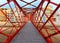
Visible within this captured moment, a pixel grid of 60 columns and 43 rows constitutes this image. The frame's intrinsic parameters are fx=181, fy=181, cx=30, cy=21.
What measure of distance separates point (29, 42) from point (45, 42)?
739 mm

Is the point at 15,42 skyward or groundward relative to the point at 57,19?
skyward

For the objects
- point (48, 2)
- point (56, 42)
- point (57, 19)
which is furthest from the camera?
point (57, 19)

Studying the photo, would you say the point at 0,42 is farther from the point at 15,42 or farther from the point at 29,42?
the point at 29,42

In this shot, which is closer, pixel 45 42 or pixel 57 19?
pixel 45 42

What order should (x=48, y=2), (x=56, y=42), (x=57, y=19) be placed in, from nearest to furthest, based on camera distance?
(x=48, y=2) → (x=56, y=42) → (x=57, y=19)

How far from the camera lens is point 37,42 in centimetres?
759

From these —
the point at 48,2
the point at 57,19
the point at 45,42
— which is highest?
the point at 48,2

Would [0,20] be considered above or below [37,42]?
below

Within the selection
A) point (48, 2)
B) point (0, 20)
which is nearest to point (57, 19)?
point (0, 20)

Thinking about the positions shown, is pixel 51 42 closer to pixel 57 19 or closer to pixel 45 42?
pixel 45 42

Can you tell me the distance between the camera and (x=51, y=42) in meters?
7.53

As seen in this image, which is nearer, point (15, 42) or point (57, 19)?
point (15, 42)

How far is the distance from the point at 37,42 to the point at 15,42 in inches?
36.5

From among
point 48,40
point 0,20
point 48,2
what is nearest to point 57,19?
point 0,20
